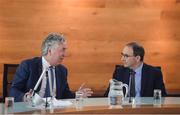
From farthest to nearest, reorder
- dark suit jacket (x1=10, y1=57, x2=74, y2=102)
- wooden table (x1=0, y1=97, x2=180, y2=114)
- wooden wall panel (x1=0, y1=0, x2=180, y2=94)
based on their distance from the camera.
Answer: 1. wooden wall panel (x1=0, y1=0, x2=180, y2=94)
2. dark suit jacket (x1=10, y1=57, x2=74, y2=102)
3. wooden table (x1=0, y1=97, x2=180, y2=114)

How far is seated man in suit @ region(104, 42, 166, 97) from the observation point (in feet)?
13.0

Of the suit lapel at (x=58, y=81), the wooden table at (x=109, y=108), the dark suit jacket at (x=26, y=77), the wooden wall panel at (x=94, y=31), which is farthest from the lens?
the wooden wall panel at (x=94, y=31)

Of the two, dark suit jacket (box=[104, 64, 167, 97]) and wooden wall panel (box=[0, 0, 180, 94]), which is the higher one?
wooden wall panel (box=[0, 0, 180, 94])

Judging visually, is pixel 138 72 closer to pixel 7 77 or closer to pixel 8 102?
pixel 7 77

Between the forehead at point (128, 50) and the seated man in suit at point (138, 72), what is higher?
the forehead at point (128, 50)

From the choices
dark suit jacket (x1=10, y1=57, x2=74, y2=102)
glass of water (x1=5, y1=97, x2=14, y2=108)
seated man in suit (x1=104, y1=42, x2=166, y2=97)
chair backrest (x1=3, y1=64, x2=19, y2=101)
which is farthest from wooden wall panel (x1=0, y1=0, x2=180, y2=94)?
glass of water (x1=5, y1=97, x2=14, y2=108)

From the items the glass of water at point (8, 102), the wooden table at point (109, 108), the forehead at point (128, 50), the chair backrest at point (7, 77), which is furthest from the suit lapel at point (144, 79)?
the glass of water at point (8, 102)

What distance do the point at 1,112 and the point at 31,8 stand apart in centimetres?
243

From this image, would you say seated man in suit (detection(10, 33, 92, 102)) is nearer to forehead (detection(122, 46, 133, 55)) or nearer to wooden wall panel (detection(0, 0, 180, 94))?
forehead (detection(122, 46, 133, 55))

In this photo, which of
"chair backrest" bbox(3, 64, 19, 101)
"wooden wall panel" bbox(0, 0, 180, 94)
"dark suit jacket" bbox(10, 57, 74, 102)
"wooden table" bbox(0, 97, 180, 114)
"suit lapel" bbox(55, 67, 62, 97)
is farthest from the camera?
"wooden wall panel" bbox(0, 0, 180, 94)

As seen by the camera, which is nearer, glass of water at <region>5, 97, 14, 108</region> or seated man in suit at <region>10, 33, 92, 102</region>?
glass of water at <region>5, 97, 14, 108</region>

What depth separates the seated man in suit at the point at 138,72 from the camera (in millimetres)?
3971

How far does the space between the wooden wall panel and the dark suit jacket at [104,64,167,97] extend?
3.04ft

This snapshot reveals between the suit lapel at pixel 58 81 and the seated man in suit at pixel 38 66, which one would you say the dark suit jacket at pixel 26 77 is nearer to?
the seated man in suit at pixel 38 66
